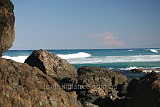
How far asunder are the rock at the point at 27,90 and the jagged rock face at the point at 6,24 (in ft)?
8.54

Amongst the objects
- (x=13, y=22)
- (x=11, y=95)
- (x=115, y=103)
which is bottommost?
(x=115, y=103)

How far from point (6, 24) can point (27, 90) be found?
3.54 meters

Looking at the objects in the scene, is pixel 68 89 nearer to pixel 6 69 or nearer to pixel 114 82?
pixel 114 82

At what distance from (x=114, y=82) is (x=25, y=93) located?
18.4ft

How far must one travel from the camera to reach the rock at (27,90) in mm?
4930

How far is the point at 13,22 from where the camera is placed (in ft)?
28.2

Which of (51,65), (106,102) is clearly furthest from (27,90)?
(51,65)

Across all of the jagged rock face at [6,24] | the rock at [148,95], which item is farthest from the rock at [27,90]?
the jagged rock face at [6,24]

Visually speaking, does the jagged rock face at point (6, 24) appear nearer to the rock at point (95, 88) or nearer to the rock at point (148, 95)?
the rock at point (95, 88)

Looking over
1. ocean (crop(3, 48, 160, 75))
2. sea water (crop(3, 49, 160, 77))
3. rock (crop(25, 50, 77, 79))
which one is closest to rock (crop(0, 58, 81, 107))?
rock (crop(25, 50, 77, 79))

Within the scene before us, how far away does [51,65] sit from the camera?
11523mm

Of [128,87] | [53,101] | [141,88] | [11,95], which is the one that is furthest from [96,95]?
[11,95]

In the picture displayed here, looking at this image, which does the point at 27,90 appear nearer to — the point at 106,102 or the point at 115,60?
the point at 106,102

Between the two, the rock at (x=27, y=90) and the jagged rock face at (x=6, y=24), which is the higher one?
the jagged rock face at (x=6, y=24)
